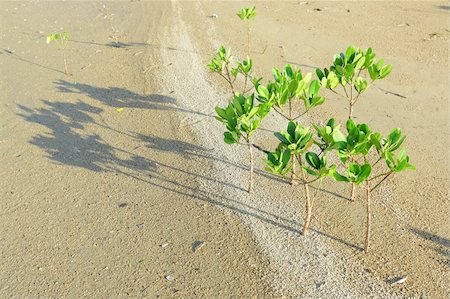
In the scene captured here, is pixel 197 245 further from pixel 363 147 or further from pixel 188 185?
pixel 363 147

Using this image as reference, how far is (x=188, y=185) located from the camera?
4004 mm

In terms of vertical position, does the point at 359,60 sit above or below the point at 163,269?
above

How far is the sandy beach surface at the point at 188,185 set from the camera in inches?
121

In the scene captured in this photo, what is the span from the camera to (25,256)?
3.30m

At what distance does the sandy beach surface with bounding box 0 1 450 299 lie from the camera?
10.1ft

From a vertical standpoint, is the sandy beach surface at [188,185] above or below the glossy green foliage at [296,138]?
below

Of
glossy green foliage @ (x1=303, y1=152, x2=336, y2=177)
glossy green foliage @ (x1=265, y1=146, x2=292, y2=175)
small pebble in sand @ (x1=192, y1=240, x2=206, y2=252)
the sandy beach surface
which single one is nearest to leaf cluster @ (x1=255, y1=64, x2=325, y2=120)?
glossy green foliage @ (x1=265, y1=146, x2=292, y2=175)

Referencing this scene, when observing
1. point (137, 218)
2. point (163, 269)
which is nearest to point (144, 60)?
point (137, 218)

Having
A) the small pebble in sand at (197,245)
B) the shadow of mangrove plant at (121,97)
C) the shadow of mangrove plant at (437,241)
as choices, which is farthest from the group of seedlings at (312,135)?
the shadow of mangrove plant at (121,97)

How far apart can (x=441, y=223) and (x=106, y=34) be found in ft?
19.5

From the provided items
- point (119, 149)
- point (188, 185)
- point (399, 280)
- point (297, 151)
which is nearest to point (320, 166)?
point (297, 151)

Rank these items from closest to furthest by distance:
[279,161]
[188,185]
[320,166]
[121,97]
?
1. [320,166]
2. [279,161]
3. [188,185]
4. [121,97]

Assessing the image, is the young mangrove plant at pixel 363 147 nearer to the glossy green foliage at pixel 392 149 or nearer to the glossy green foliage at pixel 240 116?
the glossy green foliage at pixel 392 149

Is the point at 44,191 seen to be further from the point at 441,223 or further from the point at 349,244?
the point at 441,223
